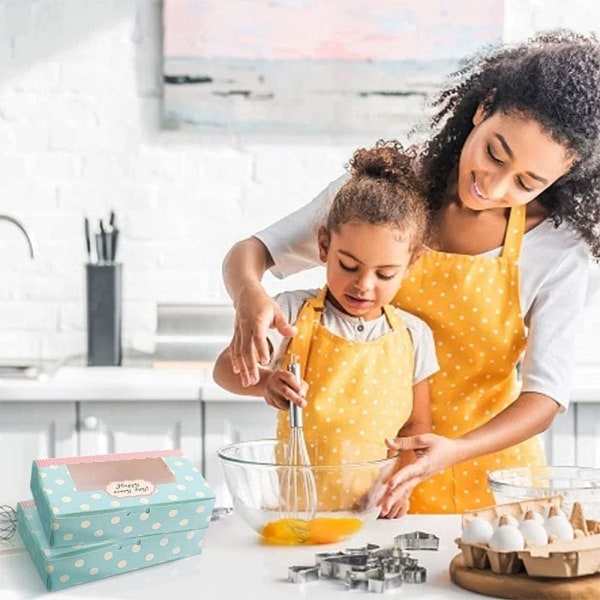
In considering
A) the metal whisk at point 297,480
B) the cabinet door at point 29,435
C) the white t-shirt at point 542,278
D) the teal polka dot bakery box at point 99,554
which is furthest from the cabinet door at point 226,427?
the teal polka dot bakery box at point 99,554

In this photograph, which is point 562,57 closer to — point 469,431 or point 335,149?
point 469,431

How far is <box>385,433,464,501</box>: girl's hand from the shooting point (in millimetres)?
1594

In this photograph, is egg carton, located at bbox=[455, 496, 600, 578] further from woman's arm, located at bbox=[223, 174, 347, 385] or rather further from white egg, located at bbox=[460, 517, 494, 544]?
woman's arm, located at bbox=[223, 174, 347, 385]

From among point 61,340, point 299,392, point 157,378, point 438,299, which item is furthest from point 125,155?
point 299,392

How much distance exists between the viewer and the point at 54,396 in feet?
9.87

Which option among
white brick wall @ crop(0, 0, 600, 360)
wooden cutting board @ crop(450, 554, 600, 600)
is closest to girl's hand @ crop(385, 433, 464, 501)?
wooden cutting board @ crop(450, 554, 600, 600)

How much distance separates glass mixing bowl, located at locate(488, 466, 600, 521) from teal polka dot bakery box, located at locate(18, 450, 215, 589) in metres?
0.39

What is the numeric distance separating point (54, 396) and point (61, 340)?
23.3 inches

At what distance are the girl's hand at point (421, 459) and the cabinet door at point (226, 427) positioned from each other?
1.34 metres

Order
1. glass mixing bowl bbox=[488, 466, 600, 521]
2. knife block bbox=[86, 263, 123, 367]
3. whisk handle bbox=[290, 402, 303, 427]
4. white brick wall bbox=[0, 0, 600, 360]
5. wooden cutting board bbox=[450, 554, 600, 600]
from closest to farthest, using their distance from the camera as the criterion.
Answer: wooden cutting board bbox=[450, 554, 600, 600], glass mixing bowl bbox=[488, 466, 600, 521], whisk handle bbox=[290, 402, 303, 427], knife block bbox=[86, 263, 123, 367], white brick wall bbox=[0, 0, 600, 360]

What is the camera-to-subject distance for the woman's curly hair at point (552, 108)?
1829 mm

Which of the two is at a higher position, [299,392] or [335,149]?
[335,149]

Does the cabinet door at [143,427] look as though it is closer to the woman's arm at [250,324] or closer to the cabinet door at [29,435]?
the cabinet door at [29,435]

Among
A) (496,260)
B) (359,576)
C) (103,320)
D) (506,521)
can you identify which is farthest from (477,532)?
(103,320)
